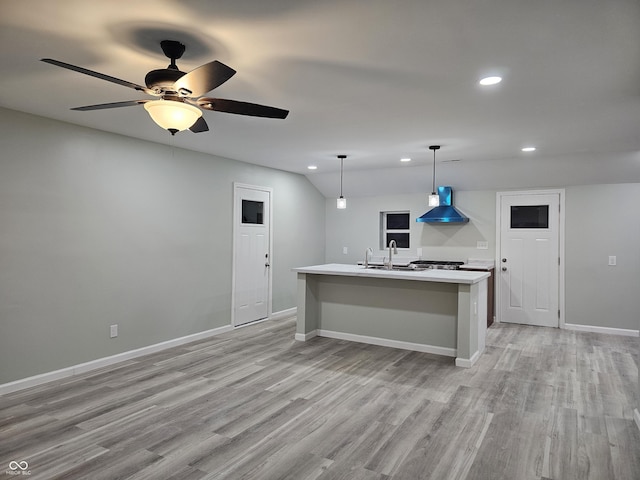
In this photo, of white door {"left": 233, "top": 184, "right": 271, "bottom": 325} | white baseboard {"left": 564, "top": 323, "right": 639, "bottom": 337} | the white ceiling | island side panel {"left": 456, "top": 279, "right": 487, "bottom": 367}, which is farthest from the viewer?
white door {"left": 233, "top": 184, "right": 271, "bottom": 325}

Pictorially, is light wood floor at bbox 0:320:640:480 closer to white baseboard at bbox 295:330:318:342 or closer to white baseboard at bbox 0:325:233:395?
white baseboard at bbox 0:325:233:395

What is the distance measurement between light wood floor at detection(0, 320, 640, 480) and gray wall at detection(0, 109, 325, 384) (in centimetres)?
45

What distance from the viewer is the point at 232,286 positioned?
231 inches

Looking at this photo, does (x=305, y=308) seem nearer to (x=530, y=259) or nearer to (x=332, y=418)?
(x=332, y=418)

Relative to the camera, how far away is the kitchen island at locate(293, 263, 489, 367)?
438 centimetres

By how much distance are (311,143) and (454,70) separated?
93.6 inches

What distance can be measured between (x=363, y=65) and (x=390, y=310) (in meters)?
3.20

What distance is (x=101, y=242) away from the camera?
4.25m

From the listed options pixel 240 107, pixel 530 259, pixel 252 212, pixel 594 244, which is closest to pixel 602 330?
pixel 594 244

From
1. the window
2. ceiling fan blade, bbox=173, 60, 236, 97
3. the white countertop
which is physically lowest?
the white countertop

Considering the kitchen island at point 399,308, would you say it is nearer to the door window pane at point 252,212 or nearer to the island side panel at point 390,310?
the island side panel at point 390,310

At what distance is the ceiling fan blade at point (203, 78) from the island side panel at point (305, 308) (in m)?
3.42

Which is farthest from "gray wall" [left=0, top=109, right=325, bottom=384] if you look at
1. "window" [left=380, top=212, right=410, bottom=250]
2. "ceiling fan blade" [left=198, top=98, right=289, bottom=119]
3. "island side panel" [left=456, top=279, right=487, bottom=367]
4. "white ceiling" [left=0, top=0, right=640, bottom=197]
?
"island side panel" [left=456, top=279, right=487, bottom=367]

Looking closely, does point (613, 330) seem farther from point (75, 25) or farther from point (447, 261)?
point (75, 25)
